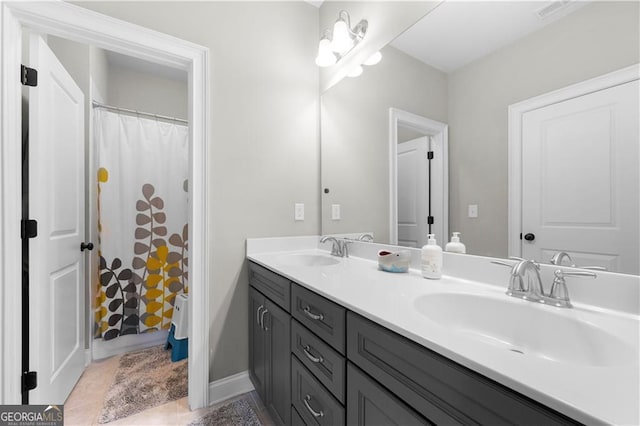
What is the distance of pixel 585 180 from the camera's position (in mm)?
815

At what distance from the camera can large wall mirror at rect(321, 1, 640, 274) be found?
789mm

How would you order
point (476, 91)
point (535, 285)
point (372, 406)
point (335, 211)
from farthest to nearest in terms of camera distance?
point (335, 211)
point (476, 91)
point (535, 285)
point (372, 406)

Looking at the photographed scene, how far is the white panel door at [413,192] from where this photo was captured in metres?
1.35

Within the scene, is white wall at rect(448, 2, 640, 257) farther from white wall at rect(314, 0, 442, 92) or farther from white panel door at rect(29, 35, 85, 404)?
white panel door at rect(29, 35, 85, 404)

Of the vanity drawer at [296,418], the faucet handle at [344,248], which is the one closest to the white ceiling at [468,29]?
the faucet handle at [344,248]

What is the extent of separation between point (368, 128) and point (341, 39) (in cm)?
55

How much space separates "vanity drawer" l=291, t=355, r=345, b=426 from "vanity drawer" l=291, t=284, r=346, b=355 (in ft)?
0.56

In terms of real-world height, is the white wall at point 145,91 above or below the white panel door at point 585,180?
above

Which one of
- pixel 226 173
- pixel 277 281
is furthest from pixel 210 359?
pixel 226 173

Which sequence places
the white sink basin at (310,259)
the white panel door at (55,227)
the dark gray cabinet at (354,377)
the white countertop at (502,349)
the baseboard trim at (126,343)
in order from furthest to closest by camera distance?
the baseboard trim at (126,343) < the white sink basin at (310,259) < the white panel door at (55,227) < the dark gray cabinet at (354,377) < the white countertop at (502,349)

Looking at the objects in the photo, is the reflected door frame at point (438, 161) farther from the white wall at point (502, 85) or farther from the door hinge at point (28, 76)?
the door hinge at point (28, 76)

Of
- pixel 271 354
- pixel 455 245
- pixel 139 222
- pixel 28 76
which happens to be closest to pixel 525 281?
pixel 455 245

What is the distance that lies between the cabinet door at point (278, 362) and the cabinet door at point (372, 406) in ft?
1.41

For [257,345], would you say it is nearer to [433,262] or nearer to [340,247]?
[340,247]
